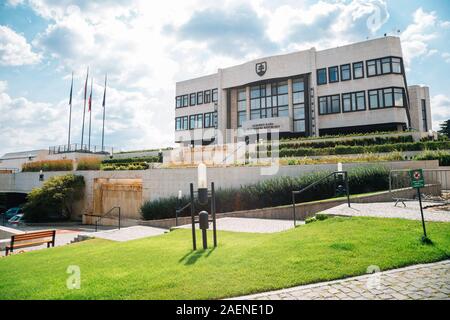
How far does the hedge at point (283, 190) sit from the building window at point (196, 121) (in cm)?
2889

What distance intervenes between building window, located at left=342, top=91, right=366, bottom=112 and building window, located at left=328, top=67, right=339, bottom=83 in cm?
214

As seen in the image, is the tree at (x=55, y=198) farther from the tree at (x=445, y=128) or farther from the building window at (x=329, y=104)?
the tree at (x=445, y=128)

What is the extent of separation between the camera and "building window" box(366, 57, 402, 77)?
29.7 meters

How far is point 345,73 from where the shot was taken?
3247cm

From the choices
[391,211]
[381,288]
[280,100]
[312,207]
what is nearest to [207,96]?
[280,100]

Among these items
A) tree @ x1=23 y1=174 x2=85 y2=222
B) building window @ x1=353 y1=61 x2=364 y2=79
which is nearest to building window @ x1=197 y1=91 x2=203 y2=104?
building window @ x1=353 y1=61 x2=364 y2=79

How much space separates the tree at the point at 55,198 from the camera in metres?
23.6

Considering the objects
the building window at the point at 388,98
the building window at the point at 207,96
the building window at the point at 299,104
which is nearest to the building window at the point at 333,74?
the building window at the point at 299,104

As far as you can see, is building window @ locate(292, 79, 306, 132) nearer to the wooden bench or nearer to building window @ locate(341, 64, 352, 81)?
building window @ locate(341, 64, 352, 81)

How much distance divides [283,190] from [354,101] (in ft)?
73.2

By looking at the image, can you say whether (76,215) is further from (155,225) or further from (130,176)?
(155,225)

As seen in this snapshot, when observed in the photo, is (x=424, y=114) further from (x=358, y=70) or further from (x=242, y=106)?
(x=242, y=106)
